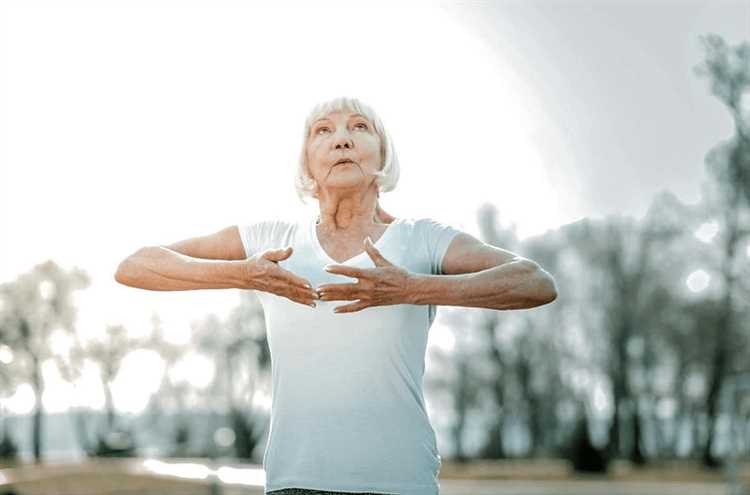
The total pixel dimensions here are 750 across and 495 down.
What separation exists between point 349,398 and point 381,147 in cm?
68

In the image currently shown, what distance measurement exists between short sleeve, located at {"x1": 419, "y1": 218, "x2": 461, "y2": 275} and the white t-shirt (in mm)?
60

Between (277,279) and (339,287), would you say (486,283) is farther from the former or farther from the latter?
(277,279)

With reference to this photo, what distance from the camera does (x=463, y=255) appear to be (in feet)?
8.71

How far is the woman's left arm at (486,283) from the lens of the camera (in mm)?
2455

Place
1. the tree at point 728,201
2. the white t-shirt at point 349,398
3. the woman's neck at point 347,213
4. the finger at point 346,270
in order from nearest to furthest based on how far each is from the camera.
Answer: the finger at point 346,270 → the white t-shirt at point 349,398 → the woman's neck at point 347,213 → the tree at point 728,201

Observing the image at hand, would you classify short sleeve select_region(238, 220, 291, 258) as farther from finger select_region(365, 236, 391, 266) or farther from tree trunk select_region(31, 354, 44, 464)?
tree trunk select_region(31, 354, 44, 464)

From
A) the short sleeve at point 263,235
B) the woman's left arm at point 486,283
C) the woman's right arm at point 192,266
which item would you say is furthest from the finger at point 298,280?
the short sleeve at point 263,235

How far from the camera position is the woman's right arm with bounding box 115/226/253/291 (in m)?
2.57

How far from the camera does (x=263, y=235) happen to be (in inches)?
112

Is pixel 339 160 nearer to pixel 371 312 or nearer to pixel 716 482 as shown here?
pixel 371 312

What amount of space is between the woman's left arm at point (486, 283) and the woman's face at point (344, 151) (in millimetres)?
331

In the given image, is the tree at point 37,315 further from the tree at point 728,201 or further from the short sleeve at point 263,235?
the short sleeve at point 263,235

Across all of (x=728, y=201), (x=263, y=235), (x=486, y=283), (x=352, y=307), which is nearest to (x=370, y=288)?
(x=352, y=307)

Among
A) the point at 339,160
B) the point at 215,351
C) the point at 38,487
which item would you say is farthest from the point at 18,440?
the point at 339,160
